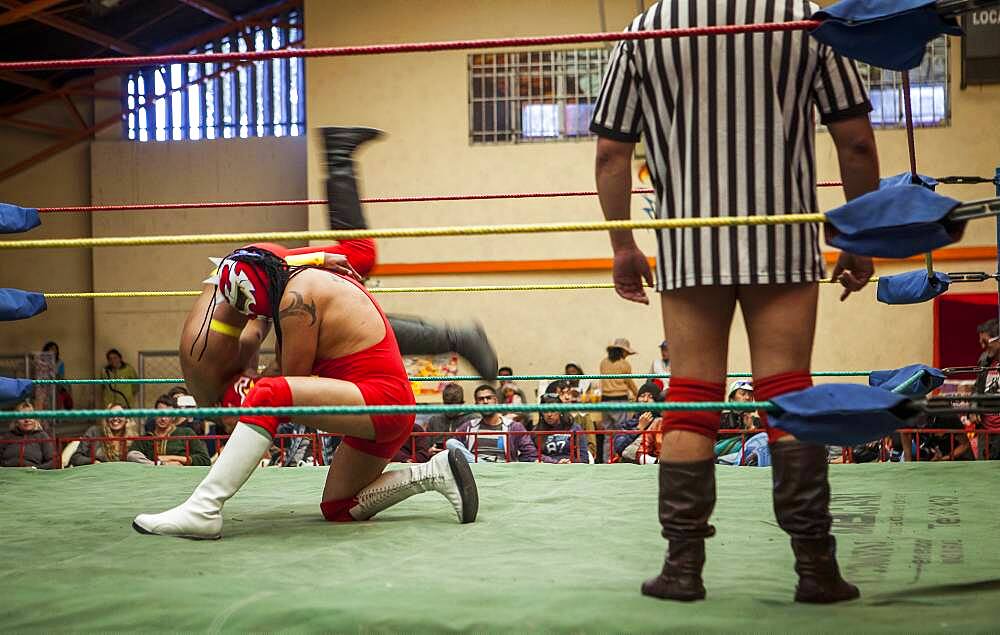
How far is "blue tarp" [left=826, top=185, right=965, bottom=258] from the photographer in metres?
1.40

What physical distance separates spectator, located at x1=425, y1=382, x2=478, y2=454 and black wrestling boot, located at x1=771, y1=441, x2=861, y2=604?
283 cm

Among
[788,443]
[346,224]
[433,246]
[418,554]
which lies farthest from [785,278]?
[433,246]

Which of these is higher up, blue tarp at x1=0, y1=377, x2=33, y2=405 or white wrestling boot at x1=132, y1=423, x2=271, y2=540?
blue tarp at x1=0, y1=377, x2=33, y2=405

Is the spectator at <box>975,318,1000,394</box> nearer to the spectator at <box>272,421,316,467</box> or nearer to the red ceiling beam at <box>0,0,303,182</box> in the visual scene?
the spectator at <box>272,421,316,467</box>

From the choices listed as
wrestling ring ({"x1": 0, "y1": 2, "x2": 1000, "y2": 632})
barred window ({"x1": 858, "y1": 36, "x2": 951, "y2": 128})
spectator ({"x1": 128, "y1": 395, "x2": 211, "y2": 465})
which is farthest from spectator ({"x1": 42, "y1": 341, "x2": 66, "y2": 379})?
barred window ({"x1": 858, "y1": 36, "x2": 951, "y2": 128})

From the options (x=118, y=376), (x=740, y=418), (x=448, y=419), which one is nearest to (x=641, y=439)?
(x=740, y=418)

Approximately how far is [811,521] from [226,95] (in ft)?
33.9

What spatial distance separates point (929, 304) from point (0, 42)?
28.3 feet

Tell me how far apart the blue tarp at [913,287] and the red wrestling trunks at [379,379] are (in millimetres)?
1345

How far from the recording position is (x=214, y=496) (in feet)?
7.09

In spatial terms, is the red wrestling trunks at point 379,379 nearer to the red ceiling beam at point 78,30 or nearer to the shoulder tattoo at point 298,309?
the shoulder tattoo at point 298,309

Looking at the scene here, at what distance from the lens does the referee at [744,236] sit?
1.50m

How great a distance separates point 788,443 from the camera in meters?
1.49

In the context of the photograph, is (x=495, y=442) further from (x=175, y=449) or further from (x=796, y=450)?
(x=796, y=450)
